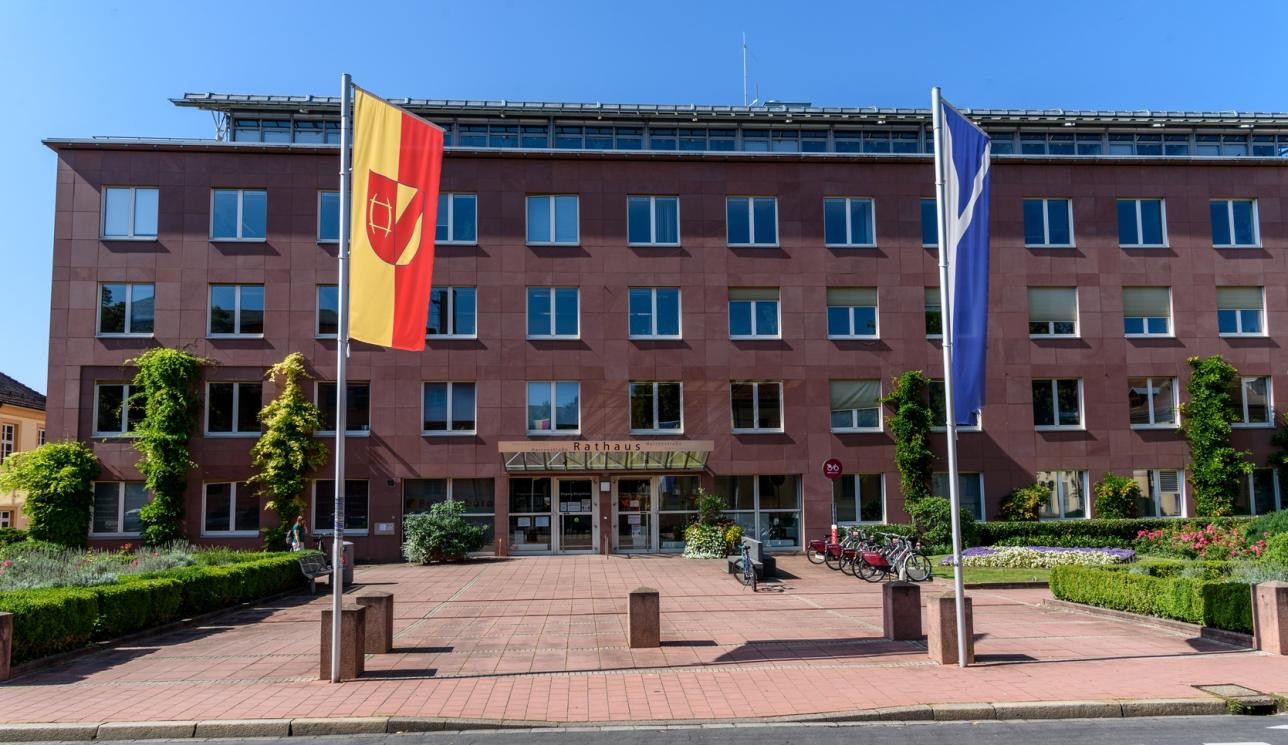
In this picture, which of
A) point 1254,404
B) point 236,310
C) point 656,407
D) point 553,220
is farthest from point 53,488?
point 1254,404

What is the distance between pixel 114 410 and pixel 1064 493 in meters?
31.8

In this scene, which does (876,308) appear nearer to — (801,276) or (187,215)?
(801,276)

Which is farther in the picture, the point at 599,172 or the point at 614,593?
the point at 599,172

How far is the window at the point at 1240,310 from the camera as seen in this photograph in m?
32.9

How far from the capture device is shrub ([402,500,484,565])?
89.5 ft

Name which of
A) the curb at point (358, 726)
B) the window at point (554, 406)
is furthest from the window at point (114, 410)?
the curb at point (358, 726)

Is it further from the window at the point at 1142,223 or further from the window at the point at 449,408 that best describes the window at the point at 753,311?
the window at the point at 1142,223

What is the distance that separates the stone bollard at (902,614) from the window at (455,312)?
2001cm

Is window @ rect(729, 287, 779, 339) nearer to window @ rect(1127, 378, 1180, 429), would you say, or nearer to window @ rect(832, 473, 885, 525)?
window @ rect(832, 473, 885, 525)

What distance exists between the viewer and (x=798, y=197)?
32.1m

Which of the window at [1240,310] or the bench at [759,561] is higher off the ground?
the window at [1240,310]

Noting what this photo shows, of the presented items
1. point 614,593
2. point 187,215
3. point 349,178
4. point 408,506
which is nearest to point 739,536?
point 614,593

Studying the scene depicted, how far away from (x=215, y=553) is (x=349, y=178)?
1266cm

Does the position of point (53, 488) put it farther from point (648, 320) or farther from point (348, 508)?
point (648, 320)
